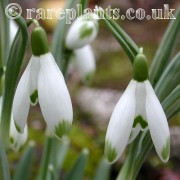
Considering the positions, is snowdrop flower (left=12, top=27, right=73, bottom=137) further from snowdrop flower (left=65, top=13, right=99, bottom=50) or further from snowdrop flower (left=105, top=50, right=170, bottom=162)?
snowdrop flower (left=65, top=13, right=99, bottom=50)

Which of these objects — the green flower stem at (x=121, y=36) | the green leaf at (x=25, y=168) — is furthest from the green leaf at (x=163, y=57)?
the green leaf at (x=25, y=168)

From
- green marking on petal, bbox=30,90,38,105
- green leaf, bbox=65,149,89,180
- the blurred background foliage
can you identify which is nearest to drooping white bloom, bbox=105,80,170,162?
green marking on petal, bbox=30,90,38,105

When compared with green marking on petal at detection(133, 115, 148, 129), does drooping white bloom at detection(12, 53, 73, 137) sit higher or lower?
higher

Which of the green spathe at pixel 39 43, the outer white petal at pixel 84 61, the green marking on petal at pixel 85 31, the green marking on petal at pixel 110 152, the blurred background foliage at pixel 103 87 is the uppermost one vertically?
the green spathe at pixel 39 43

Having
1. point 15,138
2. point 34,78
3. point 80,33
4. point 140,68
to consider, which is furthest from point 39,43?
point 80,33

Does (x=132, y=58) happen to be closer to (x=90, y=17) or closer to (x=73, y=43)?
(x=90, y=17)

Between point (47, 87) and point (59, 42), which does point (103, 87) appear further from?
point (47, 87)

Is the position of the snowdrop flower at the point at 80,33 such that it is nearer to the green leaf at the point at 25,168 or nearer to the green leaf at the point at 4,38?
the green leaf at the point at 4,38

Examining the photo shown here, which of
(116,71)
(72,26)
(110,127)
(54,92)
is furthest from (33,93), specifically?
(116,71)
